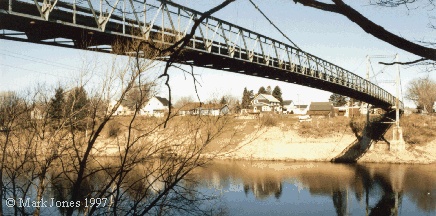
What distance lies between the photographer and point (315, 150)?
39.5m

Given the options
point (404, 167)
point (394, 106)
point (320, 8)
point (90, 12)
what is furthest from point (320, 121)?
point (320, 8)

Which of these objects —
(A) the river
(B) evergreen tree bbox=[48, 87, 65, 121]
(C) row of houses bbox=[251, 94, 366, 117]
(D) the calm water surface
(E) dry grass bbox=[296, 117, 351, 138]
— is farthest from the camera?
(C) row of houses bbox=[251, 94, 366, 117]

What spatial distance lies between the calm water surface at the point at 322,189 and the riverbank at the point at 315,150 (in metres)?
2.84

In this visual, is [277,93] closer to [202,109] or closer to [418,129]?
[418,129]

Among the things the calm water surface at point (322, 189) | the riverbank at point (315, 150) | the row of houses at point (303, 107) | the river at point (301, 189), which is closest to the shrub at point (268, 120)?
the riverbank at point (315, 150)

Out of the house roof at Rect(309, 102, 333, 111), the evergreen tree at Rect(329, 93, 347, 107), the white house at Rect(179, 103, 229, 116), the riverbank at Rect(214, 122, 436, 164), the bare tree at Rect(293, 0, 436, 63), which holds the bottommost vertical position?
the riverbank at Rect(214, 122, 436, 164)

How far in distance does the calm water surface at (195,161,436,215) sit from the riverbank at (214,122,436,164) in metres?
2.84

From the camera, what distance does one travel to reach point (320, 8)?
258 centimetres

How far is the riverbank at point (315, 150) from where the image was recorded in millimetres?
36438

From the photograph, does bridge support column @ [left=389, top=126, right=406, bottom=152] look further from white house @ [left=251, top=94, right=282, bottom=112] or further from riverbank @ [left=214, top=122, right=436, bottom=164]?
white house @ [left=251, top=94, right=282, bottom=112]

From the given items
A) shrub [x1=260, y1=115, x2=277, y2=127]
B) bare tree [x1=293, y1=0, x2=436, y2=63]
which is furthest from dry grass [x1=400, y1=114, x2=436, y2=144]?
bare tree [x1=293, y1=0, x2=436, y2=63]

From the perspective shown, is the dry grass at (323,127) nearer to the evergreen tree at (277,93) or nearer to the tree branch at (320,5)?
the tree branch at (320,5)

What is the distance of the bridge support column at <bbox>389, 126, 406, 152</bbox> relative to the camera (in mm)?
37472

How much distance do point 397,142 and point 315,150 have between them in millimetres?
8096
